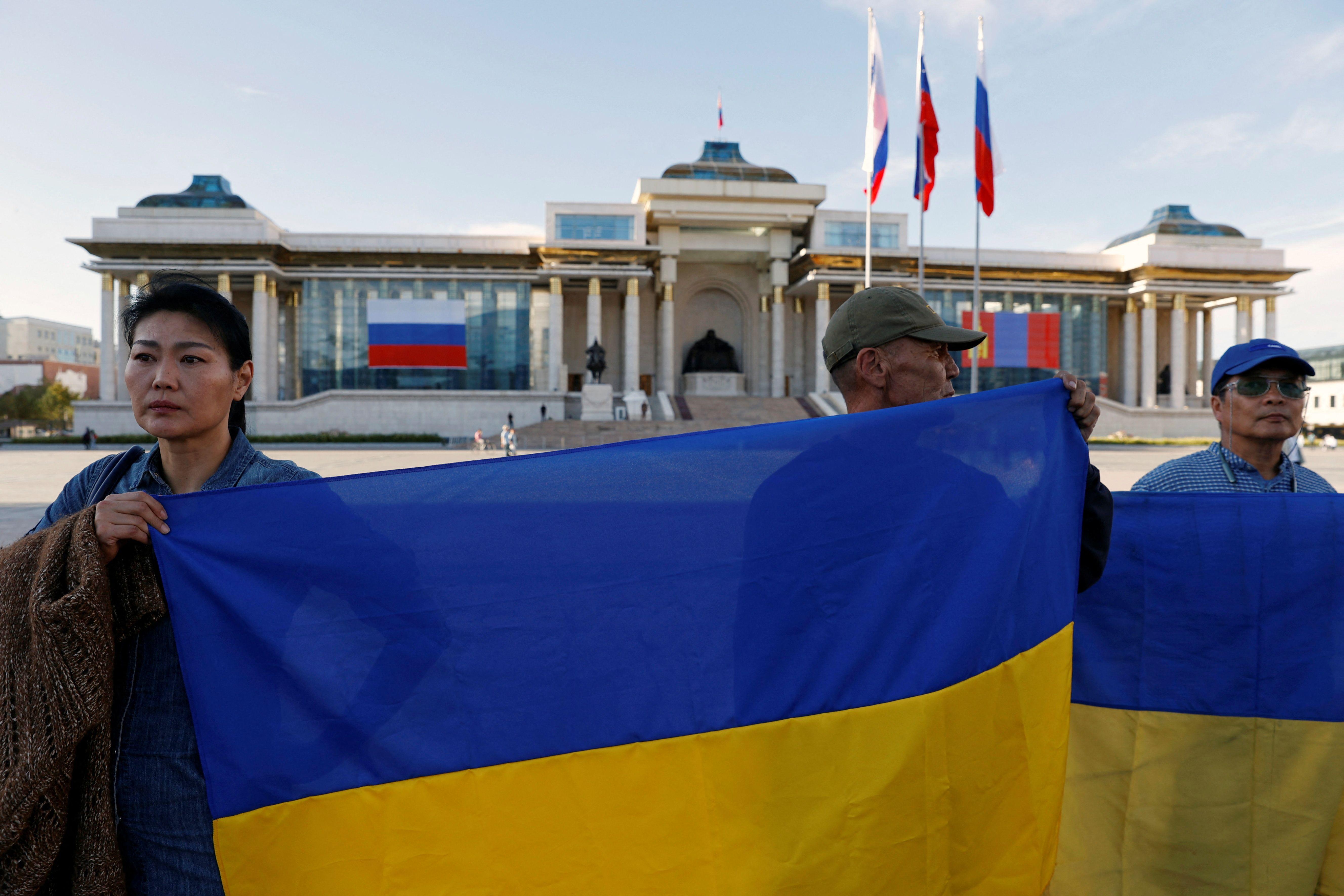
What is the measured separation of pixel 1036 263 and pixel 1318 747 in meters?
39.0

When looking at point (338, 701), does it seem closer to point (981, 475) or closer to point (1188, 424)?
point (981, 475)

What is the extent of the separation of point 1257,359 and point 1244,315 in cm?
4425

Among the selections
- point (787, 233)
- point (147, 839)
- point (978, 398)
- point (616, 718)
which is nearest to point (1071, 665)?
point (978, 398)

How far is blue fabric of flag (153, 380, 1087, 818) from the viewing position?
5.13ft

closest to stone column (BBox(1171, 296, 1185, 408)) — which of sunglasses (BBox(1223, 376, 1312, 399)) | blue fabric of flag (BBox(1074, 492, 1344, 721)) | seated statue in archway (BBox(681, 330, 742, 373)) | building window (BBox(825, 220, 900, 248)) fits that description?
building window (BBox(825, 220, 900, 248))

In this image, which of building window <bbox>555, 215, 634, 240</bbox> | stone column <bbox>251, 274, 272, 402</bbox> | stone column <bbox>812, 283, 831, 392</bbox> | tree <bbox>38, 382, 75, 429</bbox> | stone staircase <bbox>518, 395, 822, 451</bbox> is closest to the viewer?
stone staircase <bbox>518, 395, 822, 451</bbox>

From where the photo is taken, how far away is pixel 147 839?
58.9 inches

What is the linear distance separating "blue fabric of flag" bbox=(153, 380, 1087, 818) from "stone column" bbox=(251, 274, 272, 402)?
3548 cm

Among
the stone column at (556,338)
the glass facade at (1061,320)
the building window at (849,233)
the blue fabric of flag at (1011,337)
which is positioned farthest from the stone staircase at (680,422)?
the blue fabric of flag at (1011,337)

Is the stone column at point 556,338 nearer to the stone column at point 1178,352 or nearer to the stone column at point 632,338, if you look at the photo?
the stone column at point 632,338

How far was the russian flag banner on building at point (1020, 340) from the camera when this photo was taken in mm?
35938

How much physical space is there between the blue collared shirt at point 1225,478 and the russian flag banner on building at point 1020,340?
116 feet

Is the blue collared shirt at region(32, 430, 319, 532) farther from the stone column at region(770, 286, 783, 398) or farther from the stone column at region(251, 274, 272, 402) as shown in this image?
the stone column at region(251, 274, 272, 402)

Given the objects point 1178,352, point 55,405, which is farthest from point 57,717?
point 55,405
